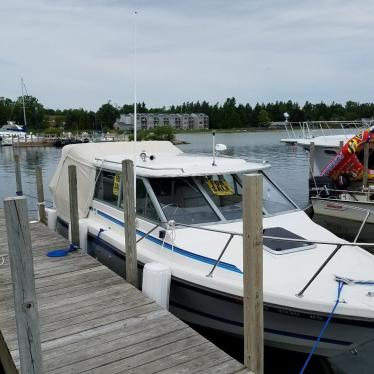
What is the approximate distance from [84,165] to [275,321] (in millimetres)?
5010

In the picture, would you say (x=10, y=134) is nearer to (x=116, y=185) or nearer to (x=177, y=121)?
(x=116, y=185)

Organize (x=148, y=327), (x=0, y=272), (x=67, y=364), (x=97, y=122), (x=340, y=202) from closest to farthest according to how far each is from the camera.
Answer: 1. (x=67, y=364)
2. (x=148, y=327)
3. (x=0, y=272)
4. (x=340, y=202)
5. (x=97, y=122)

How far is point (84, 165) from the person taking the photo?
8570 mm

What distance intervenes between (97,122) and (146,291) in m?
119

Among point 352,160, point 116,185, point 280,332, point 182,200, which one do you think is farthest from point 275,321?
point 352,160

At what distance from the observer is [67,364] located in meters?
4.12

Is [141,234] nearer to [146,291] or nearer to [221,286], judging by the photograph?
[146,291]

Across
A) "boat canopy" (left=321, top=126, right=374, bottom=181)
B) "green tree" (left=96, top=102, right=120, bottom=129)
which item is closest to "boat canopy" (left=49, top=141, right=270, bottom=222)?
"boat canopy" (left=321, top=126, right=374, bottom=181)

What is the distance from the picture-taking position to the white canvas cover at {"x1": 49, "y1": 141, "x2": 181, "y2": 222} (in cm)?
841

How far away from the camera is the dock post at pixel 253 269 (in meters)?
3.70

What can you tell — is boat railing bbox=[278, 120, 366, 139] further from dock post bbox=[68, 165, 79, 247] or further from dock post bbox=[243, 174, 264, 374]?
dock post bbox=[243, 174, 264, 374]

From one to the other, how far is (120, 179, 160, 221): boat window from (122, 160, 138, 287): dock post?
0.61 m

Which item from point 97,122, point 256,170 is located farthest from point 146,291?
point 97,122

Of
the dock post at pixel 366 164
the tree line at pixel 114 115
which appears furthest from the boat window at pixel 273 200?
the tree line at pixel 114 115
